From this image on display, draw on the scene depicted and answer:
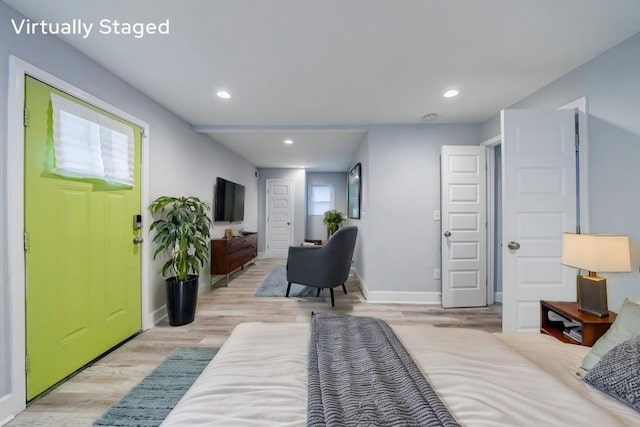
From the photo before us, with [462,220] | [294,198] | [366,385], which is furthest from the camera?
[294,198]

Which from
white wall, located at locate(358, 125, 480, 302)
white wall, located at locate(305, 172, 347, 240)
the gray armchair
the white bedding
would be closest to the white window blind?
the white bedding

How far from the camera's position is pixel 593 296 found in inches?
65.3

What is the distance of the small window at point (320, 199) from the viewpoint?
7.05 m

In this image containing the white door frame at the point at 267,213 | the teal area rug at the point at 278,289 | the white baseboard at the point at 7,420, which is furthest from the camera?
the white door frame at the point at 267,213

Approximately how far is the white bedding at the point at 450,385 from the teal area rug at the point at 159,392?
76cm

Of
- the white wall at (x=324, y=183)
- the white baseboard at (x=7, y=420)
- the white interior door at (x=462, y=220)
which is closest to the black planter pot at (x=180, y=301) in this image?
the white baseboard at (x=7, y=420)

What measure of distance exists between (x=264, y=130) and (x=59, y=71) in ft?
6.40

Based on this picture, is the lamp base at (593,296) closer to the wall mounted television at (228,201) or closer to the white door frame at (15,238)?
the white door frame at (15,238)

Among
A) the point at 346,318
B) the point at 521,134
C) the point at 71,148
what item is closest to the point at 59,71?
the point at 71,148

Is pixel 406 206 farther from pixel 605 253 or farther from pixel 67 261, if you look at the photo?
pixel 67 261

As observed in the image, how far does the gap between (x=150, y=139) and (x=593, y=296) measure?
3841mm

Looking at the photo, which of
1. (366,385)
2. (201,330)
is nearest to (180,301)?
(201,330)

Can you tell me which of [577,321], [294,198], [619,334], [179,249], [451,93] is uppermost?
[451,93]

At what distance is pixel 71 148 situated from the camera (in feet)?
5.84
